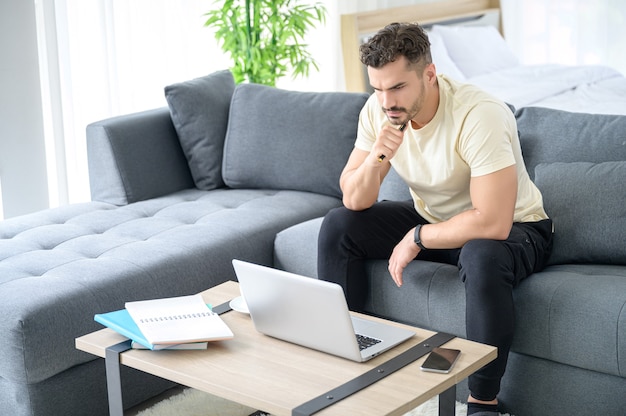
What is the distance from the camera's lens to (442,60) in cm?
542

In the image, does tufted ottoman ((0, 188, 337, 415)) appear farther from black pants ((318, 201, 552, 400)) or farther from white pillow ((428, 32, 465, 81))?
white pillow ((428, 32, 465, 81))

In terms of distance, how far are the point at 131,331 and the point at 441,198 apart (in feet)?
3.38

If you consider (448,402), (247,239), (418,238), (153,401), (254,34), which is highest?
(254,34)

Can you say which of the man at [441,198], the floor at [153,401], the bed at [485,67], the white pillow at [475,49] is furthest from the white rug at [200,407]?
the white pillow at [475,49]

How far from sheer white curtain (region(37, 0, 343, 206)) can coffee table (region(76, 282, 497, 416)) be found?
7.21ft

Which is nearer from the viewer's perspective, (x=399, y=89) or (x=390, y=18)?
(x=399, y=89)

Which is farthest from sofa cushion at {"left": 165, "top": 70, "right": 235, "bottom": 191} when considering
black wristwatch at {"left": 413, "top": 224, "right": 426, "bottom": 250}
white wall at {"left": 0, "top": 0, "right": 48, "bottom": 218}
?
black wristwatch at {"left": 413, "top": 224, "right": 426, "bottom": 250}

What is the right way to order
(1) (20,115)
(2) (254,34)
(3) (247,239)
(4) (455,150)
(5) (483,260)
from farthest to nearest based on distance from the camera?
(2) (254,34), (1) (20,115), (3) (247,239), (4) (455,150), (5) (483,260)

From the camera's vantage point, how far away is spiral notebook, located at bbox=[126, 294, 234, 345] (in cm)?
195

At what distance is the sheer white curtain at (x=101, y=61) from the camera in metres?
4.01

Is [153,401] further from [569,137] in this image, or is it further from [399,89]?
[569,137]

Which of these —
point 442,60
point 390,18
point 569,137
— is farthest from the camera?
point 390,18

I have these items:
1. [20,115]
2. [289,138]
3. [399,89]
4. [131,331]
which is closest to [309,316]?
[131,331]

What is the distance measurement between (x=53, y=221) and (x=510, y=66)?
388cm
